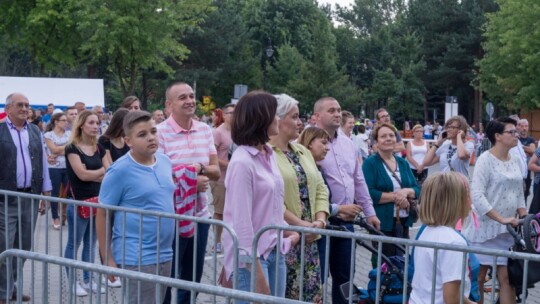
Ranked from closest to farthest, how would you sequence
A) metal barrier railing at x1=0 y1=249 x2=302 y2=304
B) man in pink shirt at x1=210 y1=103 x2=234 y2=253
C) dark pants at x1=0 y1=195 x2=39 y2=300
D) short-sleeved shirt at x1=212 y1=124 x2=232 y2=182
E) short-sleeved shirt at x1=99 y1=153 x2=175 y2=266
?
metal barrier railing at x1=0 y1=249 x2=302 y2=304 < short-sleeved shirt at x1=99 y1=153 x2=175 y2=266 < dark pants at x1=0 y1=195 x2=39 y2=300 < man in pink shirt at x1=210 y1=103 x2=234 y2=253 < short-sleeved shirt at x1=212 y1=124 x2=232 y2=182

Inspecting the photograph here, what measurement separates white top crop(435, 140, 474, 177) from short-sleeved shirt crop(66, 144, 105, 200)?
4.81m

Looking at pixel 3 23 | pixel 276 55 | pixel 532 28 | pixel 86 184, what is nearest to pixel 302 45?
pixel 276 55

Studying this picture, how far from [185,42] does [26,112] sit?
58501 millimetres

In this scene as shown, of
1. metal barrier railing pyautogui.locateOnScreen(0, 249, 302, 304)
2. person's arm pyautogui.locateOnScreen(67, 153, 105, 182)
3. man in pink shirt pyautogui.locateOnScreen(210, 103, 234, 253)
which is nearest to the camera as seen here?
metal barrier railing pyautogui.locateOnScreen(0, 249, 302, 304)

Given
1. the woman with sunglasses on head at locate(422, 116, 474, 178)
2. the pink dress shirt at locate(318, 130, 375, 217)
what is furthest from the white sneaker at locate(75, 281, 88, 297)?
the woman with sunglasses on head at locate(422, 116, 474, 178)

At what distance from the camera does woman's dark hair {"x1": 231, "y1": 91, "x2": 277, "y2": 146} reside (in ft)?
16.9

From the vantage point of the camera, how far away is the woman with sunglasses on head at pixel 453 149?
11141 mm

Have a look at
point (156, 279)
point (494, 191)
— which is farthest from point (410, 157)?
point (156, 279)

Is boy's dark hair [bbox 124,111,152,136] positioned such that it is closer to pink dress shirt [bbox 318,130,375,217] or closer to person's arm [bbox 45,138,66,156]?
pink dress shirt [bbox 318,130,375,217]

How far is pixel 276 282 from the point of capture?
5195 mm

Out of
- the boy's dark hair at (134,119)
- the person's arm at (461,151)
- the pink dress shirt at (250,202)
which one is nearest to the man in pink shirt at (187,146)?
the boy's dark hair at (134,119)

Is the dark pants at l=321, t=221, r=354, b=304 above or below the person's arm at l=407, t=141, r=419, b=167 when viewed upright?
below

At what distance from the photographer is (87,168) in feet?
26.6

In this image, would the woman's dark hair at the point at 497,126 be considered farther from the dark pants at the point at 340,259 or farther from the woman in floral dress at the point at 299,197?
the woman in floral dress at the point at 299,197
